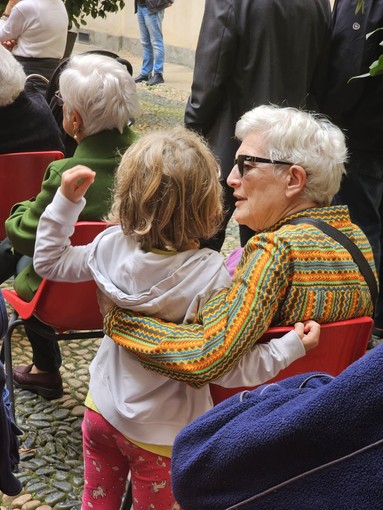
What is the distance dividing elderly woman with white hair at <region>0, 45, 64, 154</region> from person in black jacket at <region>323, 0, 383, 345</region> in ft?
4.53

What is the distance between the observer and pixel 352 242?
6.96 ft

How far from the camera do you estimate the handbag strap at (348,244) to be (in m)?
2.10

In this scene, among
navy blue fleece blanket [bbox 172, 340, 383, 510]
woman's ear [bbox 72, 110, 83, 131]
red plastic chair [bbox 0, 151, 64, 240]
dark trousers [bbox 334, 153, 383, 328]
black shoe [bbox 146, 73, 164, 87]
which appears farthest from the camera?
black shoe [bbox 146, 73, 164, 87]

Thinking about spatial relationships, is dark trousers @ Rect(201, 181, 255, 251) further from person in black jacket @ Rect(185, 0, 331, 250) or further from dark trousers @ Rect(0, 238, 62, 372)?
dark trousers @ Rect(0, 238, 62, 372)

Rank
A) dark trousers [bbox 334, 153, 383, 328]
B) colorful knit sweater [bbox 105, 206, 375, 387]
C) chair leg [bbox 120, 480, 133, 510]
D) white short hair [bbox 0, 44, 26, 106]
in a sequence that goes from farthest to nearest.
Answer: dark trousers [bbox 334, 153, 383, 328] < white short hair [bbox 0, 44, 26, 106] < chair leg [bbox 120, 480, 133, 510] < colorful knit sweater [bbox 105, 206, 375, 387]

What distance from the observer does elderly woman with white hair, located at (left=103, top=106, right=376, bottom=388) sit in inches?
74.2

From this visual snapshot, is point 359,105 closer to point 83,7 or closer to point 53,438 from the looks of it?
point 53,438

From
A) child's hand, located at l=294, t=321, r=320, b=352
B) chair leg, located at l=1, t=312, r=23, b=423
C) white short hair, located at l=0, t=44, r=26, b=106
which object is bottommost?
chair leg, located at l=1, t=312, r=23, b=423

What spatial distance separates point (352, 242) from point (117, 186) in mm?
643

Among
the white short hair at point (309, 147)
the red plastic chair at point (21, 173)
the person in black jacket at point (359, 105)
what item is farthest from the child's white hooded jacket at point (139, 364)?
the person in black jacket at point (359, 105)

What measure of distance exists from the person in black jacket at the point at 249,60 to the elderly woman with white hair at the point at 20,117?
27.9 inches

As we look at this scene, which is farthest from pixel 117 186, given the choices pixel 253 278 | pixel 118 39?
pixel 118 39

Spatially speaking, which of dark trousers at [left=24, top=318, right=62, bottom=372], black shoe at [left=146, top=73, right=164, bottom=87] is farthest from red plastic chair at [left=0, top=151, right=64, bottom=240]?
black shoe at [left=146, top=73, right=164, bottom=87]

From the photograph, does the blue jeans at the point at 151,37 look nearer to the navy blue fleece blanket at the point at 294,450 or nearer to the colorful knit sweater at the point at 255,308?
the colorful knit sweater at the point at 255,308
